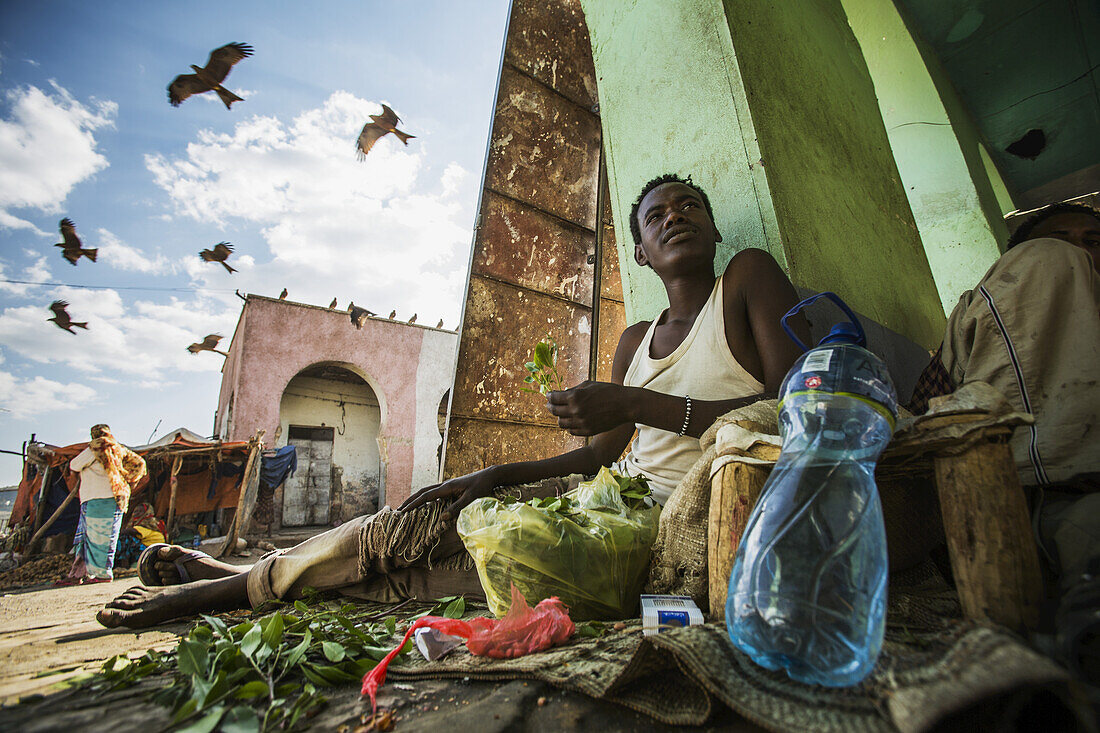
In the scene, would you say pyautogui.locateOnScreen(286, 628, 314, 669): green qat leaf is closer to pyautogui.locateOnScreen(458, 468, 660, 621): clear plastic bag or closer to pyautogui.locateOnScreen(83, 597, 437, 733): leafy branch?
pyautogui.locateOnScreen(83, 597, 437, 733): leafy branch

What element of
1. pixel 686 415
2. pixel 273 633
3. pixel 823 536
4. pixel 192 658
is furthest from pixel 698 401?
pixel 192 658

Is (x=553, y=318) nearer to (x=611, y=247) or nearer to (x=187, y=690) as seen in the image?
(x=611, y=247)

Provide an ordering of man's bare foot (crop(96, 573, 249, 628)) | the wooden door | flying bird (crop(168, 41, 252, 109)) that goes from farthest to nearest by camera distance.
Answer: the wooden door
flying bird (crop(168, 41, 252, 109))
man's bare foot (crop(96, 573, 249, 628))

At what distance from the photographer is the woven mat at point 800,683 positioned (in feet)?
1.82

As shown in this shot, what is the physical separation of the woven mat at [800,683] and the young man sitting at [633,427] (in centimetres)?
71

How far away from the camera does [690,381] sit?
1789 millimetres

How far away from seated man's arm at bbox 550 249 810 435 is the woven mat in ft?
2.17

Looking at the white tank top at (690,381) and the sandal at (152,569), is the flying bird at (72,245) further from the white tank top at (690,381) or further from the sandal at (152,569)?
the white tank top at (690,381)

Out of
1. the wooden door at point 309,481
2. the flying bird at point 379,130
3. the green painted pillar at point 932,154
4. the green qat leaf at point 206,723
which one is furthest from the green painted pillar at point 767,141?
the wooden door at point 309,481

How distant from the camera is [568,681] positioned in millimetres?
823

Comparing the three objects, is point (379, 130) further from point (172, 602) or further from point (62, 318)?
point (62, 318)

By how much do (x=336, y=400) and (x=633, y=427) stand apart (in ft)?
48.2

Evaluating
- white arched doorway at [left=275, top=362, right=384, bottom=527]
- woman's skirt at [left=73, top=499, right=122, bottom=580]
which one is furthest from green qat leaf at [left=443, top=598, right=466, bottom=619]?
white arched doorway at [left=275, top=362, right=384, bottom=527]

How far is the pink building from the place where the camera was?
38.6 feet
